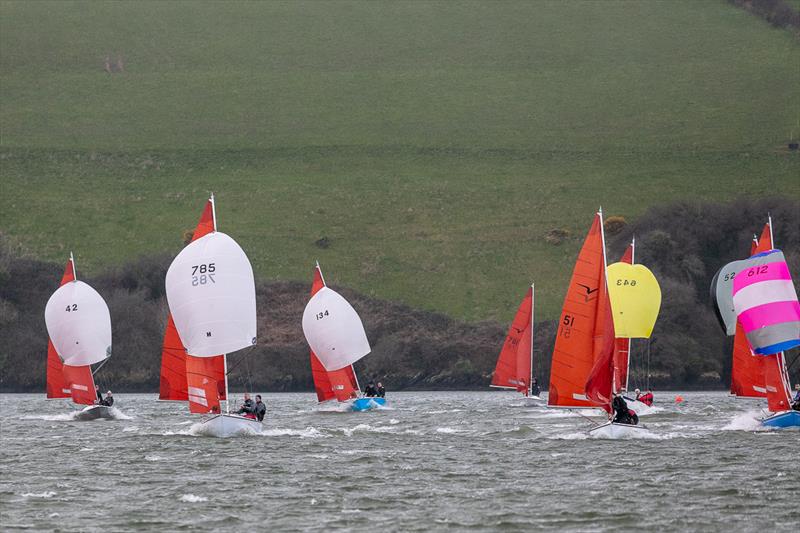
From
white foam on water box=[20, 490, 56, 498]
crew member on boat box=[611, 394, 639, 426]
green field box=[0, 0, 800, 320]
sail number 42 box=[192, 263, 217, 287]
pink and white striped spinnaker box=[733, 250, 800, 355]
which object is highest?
green field box=[0, 0, 800, 320]

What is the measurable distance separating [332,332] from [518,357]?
13.8 metres

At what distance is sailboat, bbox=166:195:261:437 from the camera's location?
127 ft

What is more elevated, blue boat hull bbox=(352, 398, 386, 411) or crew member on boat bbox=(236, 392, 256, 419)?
crew member on boat bbox=(236, 392, 256, 419)

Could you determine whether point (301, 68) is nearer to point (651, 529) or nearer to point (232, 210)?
point (232, 210)

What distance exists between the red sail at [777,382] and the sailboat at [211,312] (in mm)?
15466

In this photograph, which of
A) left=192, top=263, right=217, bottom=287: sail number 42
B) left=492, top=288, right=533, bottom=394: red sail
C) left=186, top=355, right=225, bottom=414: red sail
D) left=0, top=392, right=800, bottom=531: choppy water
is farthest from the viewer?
left=492, top=288, right=533, bottom=394: red sail

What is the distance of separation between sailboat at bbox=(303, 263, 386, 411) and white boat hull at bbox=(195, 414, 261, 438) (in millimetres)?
14454

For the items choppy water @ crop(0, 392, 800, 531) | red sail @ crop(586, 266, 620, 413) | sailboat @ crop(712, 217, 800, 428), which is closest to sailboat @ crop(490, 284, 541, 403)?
choppy water @ crop(0, 392, 800, 531)

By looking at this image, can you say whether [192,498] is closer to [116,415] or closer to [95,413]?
[116,415]

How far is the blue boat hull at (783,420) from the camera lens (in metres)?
40.2

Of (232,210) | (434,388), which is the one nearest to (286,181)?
(232,210)

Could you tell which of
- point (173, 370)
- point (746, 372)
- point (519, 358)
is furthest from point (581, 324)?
point (519, 358)

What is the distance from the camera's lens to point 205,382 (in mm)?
39312

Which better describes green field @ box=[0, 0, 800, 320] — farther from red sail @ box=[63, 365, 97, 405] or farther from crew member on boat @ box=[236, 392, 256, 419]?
crew member on boat @ box=[236, 392, 256, 419]
